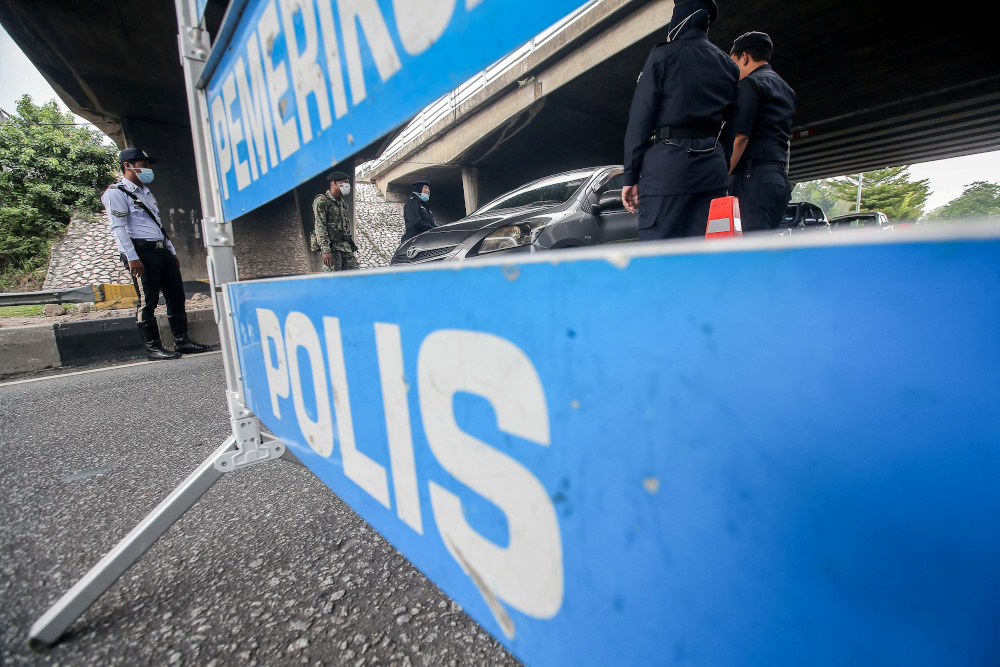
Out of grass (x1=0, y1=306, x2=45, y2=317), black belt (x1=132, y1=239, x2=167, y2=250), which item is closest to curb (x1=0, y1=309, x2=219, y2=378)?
black belt (x1=132, y1=239, x2=167, y2=250)

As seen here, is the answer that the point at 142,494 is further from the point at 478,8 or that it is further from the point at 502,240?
the point at 502,240

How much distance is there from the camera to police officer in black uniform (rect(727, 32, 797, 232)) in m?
2.37

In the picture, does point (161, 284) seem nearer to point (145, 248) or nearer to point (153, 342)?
point (145, 248)

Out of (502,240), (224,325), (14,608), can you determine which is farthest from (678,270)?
(502,240)

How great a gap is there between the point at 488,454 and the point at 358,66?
0.50m

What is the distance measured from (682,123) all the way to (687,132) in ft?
0.15

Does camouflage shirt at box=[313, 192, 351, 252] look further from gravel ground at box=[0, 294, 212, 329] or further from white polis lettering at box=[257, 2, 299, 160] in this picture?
white polis lettering at box=[257, 2, 299, 160]

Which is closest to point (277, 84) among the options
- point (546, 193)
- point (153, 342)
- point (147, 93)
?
point (546, 193)

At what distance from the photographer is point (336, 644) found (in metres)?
0.92

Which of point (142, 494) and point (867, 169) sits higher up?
point (867, 169)

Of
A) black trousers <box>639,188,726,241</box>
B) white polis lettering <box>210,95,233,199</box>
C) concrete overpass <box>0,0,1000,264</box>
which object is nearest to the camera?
white polis lettering <box>210,95,233,199</box>

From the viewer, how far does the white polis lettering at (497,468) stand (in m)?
0.42

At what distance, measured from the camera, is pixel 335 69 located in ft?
1.97

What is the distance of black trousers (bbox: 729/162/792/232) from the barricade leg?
2697 mm
